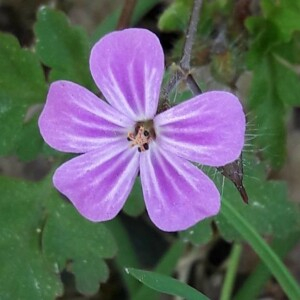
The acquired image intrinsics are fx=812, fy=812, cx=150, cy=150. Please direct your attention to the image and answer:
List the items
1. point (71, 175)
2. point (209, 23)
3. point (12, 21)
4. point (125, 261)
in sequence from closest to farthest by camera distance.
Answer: point (71, 175) → point (209, 23) → point (125, 261) → point (12, 21)

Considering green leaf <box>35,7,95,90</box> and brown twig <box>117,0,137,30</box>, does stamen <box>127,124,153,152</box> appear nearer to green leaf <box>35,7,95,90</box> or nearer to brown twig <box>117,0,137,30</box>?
green leaf <box>35,7,95,90</box>

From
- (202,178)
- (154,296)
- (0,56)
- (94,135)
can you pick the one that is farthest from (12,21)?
(202,178)

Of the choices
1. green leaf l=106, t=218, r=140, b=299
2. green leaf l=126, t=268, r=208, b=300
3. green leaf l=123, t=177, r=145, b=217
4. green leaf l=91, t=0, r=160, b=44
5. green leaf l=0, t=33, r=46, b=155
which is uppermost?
green leaf l=0, t=33, r=46, b=155

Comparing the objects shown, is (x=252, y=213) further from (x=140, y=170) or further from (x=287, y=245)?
(x=140, y=170)

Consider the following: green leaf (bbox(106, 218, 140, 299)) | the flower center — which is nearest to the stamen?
the flower center

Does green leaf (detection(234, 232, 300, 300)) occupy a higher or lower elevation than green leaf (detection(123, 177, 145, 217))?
lower

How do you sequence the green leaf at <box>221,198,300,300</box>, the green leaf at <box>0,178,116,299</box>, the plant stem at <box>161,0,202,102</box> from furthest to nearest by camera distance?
the green leaf at <box>0,178,116,299</box>
the green leaf at <box>221,198,300,300</box>
the plant stem at <box>161,0,202,102</box>

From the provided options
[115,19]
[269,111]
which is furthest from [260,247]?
[115,19]

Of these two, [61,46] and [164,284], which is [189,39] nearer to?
[61,46]
